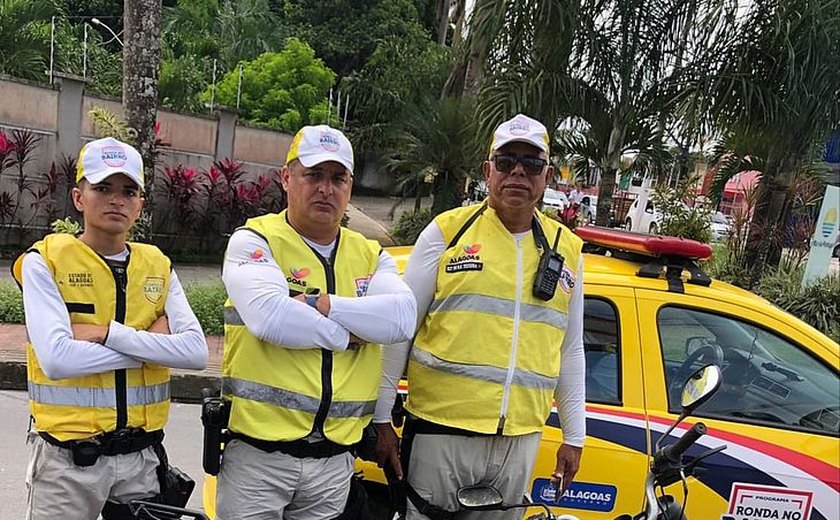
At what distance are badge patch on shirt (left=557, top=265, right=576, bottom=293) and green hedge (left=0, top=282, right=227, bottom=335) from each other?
498cm

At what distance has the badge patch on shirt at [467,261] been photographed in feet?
7.33

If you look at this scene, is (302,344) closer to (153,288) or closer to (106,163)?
(153,288)

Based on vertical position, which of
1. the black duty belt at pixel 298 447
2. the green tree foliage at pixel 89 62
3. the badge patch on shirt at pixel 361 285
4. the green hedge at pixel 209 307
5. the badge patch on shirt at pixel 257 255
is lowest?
the green hedge at pixel 209 307

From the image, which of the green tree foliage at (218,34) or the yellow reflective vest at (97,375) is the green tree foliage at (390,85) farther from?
the yellow reflective vest at (97,375)

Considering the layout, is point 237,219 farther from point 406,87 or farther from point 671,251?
point 671,251

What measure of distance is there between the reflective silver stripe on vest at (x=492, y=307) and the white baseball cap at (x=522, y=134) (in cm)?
52

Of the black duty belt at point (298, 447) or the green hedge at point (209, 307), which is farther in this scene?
the green hedge at point (209, 307)

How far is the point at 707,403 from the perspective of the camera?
2.74 meters

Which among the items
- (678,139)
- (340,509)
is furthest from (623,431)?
(678,139)

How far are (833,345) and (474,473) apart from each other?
1.58 metres

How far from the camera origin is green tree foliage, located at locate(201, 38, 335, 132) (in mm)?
15359

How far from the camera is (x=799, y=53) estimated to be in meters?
7.45

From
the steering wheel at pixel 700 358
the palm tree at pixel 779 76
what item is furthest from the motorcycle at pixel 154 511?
the palm tree at pixel 779 76

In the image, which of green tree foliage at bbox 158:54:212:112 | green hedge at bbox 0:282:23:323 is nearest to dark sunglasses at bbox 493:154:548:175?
green hedge at bbox 0:282:23:323
